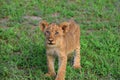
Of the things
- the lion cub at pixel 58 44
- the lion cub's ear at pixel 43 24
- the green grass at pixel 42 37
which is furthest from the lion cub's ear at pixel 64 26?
the green grass at pixel 42 37

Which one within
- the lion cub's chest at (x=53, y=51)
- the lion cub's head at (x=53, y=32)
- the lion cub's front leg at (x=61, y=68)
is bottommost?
the lion cub's front leg at (x=61, y=68)

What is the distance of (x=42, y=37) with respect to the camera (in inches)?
321

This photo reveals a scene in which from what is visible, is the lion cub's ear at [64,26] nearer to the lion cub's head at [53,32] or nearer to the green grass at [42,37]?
the lion cub's head at [53,32]

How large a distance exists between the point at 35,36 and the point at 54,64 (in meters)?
1.43

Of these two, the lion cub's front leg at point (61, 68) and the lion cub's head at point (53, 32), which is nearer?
the lion cub's head at point (53, 32)

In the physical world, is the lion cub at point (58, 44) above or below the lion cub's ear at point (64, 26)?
below

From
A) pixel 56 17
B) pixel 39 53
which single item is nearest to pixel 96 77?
pixel 39 53

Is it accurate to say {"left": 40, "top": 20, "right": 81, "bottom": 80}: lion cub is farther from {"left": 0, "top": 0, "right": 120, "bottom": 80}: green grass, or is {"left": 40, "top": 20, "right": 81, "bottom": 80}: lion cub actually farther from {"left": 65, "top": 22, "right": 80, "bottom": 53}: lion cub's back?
{"left": 0, "top": 0, "right": 120, "bottom": 80}: green grass

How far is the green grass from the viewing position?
265 inches

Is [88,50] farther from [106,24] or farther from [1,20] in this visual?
[1,20]

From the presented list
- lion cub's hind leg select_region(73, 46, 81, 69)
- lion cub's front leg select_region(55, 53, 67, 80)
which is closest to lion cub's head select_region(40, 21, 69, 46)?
lion cub's front leg select_region(55, 53, 67, 80)

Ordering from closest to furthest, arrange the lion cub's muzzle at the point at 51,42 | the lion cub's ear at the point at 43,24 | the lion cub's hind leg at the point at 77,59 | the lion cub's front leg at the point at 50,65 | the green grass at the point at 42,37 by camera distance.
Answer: the lion cub's muzzle at the point at 51,42
the lion cub's ear at the point at 43,24
the lion cub's front leg at the point at 50,65
the green grass at the point at 42,37
the lion cub's hind leg at the point at 77,59

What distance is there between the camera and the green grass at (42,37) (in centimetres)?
672

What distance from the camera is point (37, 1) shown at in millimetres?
10695
